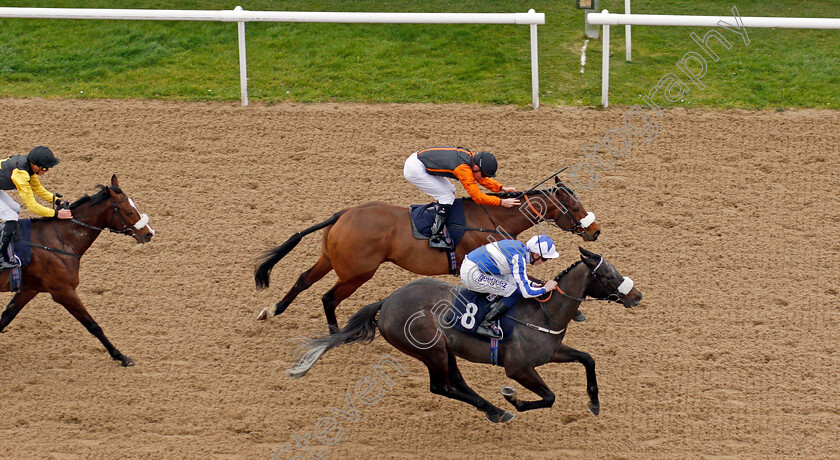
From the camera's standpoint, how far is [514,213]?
741 cm

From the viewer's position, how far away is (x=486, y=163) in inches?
284

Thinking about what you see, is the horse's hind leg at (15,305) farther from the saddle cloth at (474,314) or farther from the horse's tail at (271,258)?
the saddle cloth at (474,314)

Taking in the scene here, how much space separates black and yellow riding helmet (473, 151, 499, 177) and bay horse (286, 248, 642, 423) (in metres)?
1.21

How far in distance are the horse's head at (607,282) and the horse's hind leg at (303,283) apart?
7.80ft

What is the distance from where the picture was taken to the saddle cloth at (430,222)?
729 centimetres

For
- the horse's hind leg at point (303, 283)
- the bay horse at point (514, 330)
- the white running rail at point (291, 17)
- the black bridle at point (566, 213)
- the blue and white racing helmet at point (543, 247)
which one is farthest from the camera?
the white running rail at point (291, 17)

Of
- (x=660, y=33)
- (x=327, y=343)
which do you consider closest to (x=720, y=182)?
(x=660, y=33)

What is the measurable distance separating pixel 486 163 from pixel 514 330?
155 centimetres

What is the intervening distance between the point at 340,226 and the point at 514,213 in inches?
58.7

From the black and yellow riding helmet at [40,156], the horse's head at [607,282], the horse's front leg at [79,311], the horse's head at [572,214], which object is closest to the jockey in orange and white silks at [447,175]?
the horse's head at [572,214]

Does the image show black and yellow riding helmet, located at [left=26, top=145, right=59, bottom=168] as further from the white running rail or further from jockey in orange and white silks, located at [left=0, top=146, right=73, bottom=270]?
the white running rail

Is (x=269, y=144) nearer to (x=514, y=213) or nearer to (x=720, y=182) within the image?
(x=514, y=213)

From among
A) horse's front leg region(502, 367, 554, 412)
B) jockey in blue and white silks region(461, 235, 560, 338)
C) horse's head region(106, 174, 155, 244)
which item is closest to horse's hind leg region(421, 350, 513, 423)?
horse's front leg region(502, 367, 554, 412)

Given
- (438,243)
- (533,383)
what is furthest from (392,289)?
(533,383)
